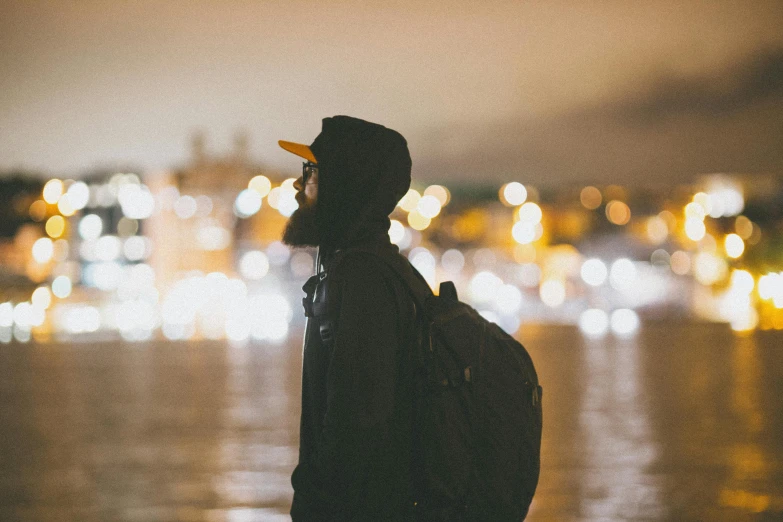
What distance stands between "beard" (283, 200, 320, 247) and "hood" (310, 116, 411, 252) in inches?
4.0

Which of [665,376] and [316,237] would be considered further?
[665,376]

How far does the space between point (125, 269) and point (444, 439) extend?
70460 millimetres

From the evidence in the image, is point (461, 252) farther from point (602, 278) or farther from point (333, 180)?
point (333, 180)

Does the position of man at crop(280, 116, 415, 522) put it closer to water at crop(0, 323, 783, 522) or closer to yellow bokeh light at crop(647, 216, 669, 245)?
water at crop(0, 323, 783, 522)

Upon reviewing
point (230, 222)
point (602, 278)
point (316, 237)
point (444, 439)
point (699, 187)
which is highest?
point (699, 187)

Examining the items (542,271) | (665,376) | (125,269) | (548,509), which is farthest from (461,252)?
(548,509)

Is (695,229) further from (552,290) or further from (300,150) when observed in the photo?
(300,150)

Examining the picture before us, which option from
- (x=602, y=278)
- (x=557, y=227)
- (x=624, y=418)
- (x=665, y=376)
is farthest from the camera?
(x=557, y=227)

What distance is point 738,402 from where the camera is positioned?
28.8ft

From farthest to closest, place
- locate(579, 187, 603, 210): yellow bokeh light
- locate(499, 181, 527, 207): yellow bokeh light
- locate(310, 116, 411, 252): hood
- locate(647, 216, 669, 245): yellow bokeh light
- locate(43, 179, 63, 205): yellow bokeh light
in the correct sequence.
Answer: locate(579, 187, 603, 210): yellow bokeh light
locate(43, 179, 63, 205): yellow bokeh light
locate(499, 181, 527, 207): yellow bokeh light
locate(647, 216, 669, 245): yellow bokeh light
locate(310, 116, 411, 252): hood

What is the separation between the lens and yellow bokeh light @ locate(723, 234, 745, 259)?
5891 centimetres

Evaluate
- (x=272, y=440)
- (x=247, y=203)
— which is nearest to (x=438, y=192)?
(x=247, y=203)

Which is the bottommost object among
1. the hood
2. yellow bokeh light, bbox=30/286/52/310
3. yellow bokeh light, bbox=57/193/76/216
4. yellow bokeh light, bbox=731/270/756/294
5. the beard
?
the beard

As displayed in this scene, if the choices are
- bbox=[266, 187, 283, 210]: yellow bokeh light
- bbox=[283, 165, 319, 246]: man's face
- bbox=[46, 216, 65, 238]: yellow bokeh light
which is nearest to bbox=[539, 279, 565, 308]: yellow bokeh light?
bbox=[266, 187, 283, 210]: yellow bokeh light
